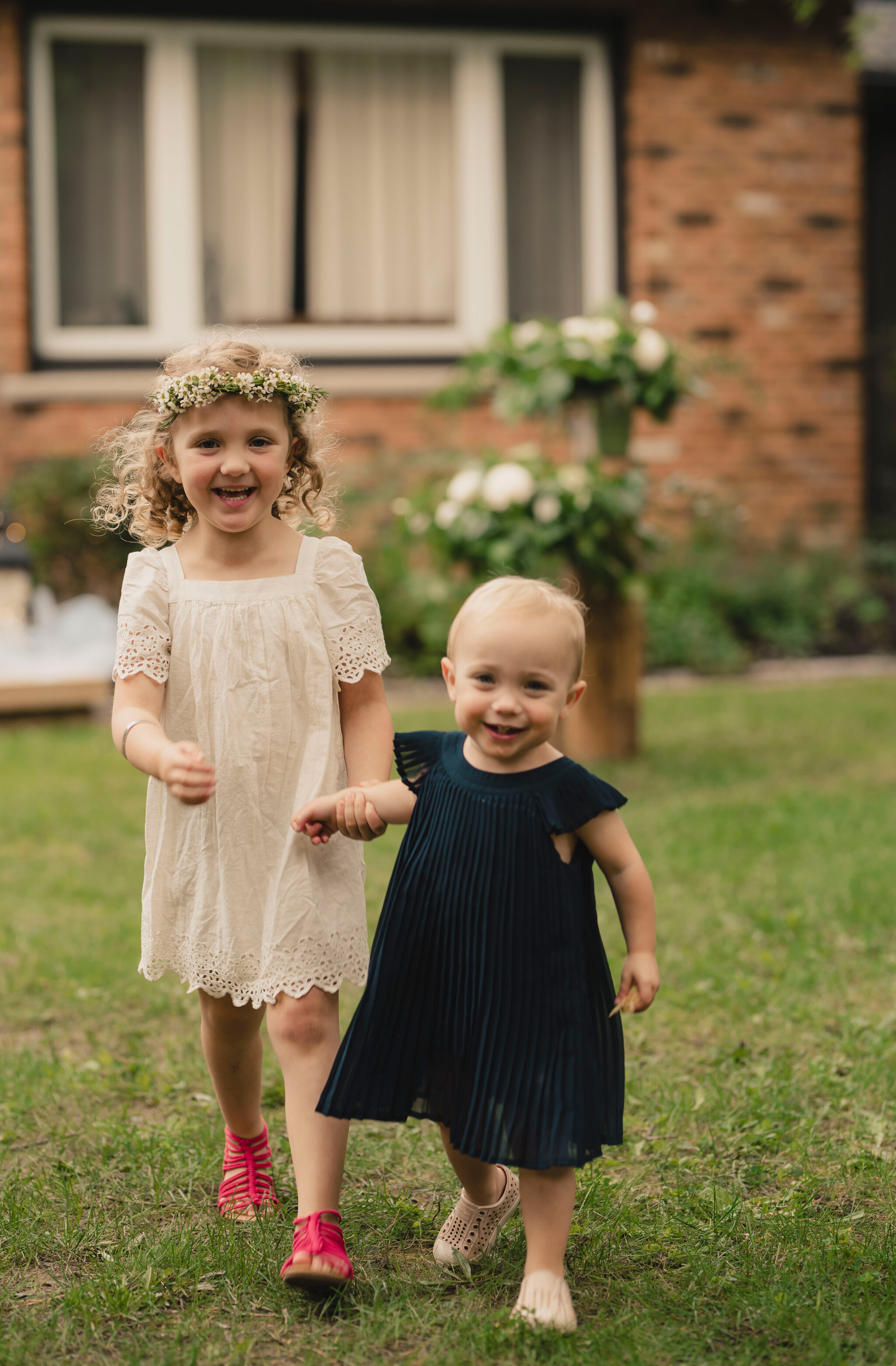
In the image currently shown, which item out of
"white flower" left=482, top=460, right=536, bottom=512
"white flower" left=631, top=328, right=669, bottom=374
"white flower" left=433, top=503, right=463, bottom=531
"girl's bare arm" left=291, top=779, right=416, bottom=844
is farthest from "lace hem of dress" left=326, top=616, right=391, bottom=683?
"white flower" left=631, top=328, right=669, bottom=374

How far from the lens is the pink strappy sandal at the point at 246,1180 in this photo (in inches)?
89.9

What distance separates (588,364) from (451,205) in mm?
4928

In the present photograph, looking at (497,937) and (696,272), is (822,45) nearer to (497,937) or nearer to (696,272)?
(696,272)

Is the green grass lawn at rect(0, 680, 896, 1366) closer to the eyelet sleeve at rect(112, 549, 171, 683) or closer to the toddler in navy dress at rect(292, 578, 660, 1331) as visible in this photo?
the toddler in navy dress at rect(292, 578, 660, 1331)

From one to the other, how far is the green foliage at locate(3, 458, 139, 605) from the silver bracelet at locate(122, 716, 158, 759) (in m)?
6.49

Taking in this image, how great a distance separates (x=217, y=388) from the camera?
7.00 ft

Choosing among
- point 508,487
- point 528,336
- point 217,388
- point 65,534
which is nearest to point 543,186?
point 65,534

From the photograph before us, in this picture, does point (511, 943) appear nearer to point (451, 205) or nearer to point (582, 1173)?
point (582, 1173)

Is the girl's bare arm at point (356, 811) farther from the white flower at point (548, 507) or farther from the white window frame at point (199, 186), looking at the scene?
the white window frame at point (199, 186)

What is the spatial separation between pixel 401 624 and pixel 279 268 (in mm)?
2900

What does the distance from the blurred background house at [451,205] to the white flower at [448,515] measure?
12.0ft

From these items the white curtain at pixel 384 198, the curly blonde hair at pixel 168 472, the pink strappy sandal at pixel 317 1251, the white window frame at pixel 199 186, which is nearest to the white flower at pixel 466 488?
the curly blonde hair at pixel 168 472

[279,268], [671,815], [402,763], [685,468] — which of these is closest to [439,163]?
[279,268]

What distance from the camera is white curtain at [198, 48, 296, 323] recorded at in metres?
9.52
